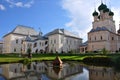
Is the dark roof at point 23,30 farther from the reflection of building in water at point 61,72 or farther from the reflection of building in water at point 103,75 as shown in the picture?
the reflection of building in water at point 103,75

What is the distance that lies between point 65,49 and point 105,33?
1486 cm

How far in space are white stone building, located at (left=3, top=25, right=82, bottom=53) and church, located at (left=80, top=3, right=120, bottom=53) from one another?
27.5ft

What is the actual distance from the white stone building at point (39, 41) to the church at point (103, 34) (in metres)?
8.37

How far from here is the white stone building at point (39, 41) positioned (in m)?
61.3

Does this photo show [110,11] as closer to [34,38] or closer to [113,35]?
[113,35]

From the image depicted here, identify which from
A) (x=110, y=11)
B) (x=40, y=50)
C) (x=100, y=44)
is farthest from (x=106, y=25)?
(x=40, y=50)

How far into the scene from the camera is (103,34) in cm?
5525

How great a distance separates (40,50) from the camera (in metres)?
64.3

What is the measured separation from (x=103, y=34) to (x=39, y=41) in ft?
70.1

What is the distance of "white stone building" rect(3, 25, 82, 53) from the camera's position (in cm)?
6134

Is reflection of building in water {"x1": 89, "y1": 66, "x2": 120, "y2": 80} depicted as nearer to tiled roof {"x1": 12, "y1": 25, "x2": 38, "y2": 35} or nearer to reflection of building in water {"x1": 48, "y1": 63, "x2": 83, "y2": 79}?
reflection of building in water {"x1": 48, "y1": 63, "x2": 83, "y2": 79}

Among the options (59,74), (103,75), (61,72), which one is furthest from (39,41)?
(103,75)

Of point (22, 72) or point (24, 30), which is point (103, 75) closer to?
point (22, 72)

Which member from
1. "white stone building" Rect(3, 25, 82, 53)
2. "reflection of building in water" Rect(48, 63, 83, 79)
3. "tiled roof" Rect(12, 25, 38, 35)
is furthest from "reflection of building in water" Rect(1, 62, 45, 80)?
"tiled roof" Rect(12, 25, 38, 35)
